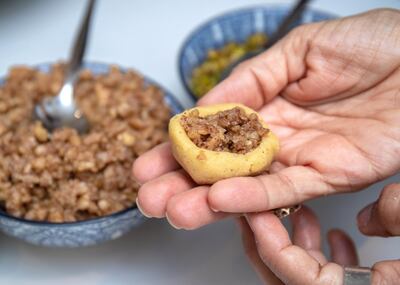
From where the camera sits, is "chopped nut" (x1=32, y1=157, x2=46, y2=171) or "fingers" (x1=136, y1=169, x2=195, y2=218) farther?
"chopped nut" (x1=32, y1=157, x2=46, y2=171)

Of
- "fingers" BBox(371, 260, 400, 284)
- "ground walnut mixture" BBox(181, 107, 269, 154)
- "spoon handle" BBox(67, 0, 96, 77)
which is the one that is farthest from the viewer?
"spoon handle" BBox(67, 0, 96, 77)

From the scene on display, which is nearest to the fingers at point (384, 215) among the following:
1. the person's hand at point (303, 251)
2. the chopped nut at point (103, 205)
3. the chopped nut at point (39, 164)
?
the person's hand at point (303, 251)

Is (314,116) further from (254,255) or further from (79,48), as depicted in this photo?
(79,48)

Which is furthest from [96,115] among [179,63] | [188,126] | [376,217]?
[376,217]

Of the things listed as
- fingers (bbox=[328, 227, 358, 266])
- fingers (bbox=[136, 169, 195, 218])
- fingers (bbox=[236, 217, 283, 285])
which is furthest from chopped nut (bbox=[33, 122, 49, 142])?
fingers (bbox=[328, 227, 358, 266])

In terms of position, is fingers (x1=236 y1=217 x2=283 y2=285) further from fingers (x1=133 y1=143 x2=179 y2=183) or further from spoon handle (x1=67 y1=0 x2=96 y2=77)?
spoon handle (x1=67 y1=0 x2=96 y2=77)

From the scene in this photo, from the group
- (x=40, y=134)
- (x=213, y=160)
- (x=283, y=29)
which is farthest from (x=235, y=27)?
(x=213, y=160)

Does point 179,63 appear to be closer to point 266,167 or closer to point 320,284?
point 266,167

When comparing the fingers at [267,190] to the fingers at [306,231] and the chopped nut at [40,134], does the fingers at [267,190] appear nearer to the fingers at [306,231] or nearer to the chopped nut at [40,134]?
the fingers at [306,231]
